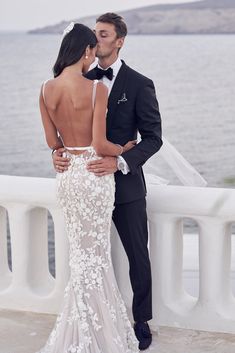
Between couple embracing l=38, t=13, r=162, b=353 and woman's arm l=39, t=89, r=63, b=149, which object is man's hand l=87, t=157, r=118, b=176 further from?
woman's arm l=39, t=89, r=63, b=149

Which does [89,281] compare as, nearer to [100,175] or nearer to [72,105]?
[100,175]

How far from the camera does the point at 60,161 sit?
159 inches

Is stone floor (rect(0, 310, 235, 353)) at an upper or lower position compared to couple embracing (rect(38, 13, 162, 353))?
lower

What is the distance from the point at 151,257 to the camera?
4.65 meters

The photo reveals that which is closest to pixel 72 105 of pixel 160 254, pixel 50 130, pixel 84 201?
pixel 50 130

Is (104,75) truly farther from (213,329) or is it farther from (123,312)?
(213,329)

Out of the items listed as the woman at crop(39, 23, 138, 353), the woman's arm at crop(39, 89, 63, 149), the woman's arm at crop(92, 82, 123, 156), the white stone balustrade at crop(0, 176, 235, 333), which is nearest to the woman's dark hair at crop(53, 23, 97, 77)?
the woman at crop(39, 23, 138, 353)

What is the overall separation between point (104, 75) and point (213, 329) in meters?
1.54

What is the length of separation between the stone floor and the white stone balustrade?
82 millimetres

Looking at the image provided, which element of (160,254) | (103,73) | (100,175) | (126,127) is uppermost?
(103,73)

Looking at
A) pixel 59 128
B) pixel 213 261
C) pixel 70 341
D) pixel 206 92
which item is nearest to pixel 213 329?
pixel 213 261

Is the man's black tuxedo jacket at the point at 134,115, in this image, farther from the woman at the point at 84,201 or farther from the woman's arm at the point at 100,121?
the woman's arm at the point at 100,121

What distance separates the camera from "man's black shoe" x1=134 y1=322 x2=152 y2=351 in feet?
14.5

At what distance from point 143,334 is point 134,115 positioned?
1.19m
